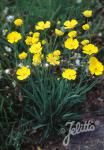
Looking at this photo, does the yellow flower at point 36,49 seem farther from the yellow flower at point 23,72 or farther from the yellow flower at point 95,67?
the yellow flower at point 95,67

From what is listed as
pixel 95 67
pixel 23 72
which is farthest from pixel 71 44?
pixel 23 72

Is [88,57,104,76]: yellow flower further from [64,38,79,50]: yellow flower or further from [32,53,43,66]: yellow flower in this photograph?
[32,53,43,66]: yellow flower

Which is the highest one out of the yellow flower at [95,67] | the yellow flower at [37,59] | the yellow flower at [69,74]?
the yellow flower at [37,59]

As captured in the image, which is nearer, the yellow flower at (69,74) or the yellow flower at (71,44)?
the yellow flower at (69,74)

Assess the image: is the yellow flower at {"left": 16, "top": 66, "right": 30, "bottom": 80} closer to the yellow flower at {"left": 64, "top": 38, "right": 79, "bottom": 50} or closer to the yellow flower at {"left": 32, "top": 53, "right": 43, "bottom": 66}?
the yellow flower at {"left": 32, "top": 53, "right": 43, "bottom": 66}

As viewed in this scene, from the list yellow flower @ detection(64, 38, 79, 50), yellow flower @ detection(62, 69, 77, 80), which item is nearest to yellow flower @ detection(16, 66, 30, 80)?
yellow flower @ detection(62, 69, 77, 80)

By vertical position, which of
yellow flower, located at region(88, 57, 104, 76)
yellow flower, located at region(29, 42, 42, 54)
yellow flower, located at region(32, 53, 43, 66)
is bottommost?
yellow flower, located at region(88, 57, 104, 76)

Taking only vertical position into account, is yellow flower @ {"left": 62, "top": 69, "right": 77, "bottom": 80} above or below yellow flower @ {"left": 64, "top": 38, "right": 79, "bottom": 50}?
below

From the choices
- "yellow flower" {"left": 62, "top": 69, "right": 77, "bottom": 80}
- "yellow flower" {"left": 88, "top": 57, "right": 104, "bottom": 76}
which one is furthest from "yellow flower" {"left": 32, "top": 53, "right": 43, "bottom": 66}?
"yellow flower" {"left": 88, "top": 57, "right": 104, "bottom": 76}

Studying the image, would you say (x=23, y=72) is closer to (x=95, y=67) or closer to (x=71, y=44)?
(x=71, y=44)

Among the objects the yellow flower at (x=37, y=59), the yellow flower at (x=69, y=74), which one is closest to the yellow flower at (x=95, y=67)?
the yellow flower at (x=69, y=74)

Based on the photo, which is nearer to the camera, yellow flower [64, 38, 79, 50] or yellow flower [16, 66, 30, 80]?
yellow flower [16, 66, 30, 80]
